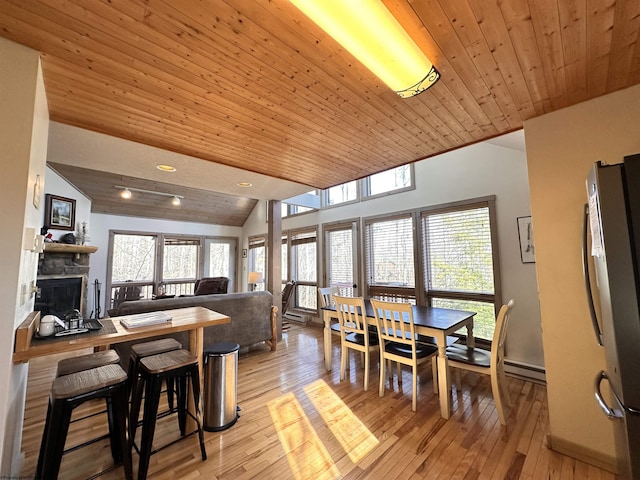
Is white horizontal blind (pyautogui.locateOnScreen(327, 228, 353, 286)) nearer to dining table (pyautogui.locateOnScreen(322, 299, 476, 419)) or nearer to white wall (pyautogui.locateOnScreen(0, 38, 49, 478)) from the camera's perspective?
dining table (pyautogui.locateOnScreen(322, 299, 476, 419))

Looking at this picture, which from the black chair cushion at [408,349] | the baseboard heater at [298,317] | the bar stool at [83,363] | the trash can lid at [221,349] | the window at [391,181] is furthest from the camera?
the baseboard heater at [298,317]

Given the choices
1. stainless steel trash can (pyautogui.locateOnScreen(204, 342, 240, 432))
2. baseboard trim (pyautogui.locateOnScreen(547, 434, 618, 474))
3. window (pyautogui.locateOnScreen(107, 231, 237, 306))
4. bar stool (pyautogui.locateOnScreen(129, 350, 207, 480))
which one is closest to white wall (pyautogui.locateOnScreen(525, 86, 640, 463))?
baseboard trim (pyautogui.locateOnScreen(547, 434, 618, 474))

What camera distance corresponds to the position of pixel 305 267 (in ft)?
20.6

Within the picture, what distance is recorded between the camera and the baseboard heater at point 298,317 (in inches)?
232

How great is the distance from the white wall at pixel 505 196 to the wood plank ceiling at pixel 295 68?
1.29 m

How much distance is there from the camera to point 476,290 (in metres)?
3.54

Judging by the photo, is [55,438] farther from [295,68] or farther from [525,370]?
[525,370]

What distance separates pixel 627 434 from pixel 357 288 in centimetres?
399

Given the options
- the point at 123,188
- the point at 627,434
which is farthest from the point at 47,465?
the point at 123,188

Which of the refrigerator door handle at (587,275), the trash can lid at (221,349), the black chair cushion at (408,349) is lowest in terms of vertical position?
the black chair cushion at (408,349)

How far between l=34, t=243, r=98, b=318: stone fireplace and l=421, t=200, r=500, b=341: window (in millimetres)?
6359

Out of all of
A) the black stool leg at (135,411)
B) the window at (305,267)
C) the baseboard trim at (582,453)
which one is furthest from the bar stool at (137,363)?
the window at (305,267)

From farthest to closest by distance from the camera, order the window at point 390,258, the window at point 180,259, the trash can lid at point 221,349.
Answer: the window at point 180,259 → the window at point 390,258 → the trash can lid at point 221,349

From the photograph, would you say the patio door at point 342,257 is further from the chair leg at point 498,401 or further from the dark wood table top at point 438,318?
the chair leg at point 498,401
